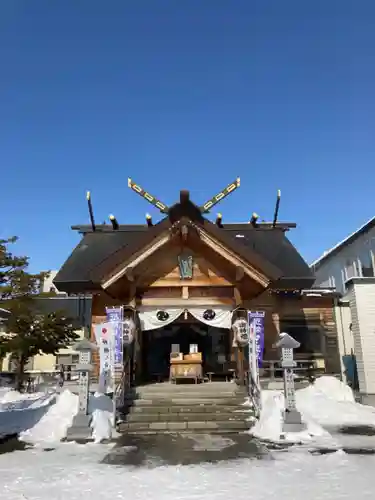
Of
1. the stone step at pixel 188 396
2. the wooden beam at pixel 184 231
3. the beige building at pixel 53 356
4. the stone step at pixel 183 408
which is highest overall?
the wooden beam at pixel 184 231

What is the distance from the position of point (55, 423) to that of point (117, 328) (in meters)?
3.30

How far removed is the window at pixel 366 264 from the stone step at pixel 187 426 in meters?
15.5

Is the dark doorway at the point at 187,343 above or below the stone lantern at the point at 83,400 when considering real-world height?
above

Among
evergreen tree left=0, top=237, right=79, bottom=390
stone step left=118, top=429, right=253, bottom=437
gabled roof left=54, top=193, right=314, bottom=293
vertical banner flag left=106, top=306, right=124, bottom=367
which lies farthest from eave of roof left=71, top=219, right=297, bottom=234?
stone step left=118, top=429, right=253, bottom=437

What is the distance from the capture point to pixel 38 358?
2659 cm

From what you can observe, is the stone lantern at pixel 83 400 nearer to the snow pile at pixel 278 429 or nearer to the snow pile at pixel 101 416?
the snow pile at pixel 101 416

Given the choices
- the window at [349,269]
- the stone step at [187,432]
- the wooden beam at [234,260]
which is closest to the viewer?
the stone step at [187,432]

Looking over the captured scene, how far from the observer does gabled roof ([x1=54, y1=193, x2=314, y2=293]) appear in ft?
45.2

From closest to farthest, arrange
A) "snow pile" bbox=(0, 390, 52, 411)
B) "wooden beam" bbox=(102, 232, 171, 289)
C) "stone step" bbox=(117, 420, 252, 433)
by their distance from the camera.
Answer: "stone step" bbox=(117, 420, 252, 433)
"wooden beam" bbox=(102, 232, 171, 289)
"snow pile" bbox=(0, 390, 52, 411)

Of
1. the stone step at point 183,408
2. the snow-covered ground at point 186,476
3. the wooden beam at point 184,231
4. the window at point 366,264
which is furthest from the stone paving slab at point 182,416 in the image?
the window at point 366,264

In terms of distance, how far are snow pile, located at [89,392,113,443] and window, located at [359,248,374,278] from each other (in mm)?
17320

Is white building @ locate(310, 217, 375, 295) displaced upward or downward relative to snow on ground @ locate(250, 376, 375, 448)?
upward

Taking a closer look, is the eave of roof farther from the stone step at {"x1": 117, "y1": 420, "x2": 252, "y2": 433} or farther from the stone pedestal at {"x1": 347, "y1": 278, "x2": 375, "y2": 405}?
the stone step at {"x1": 117, "y1": 420, "x2": 252, "y2": 433}

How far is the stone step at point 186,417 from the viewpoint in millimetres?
11219
